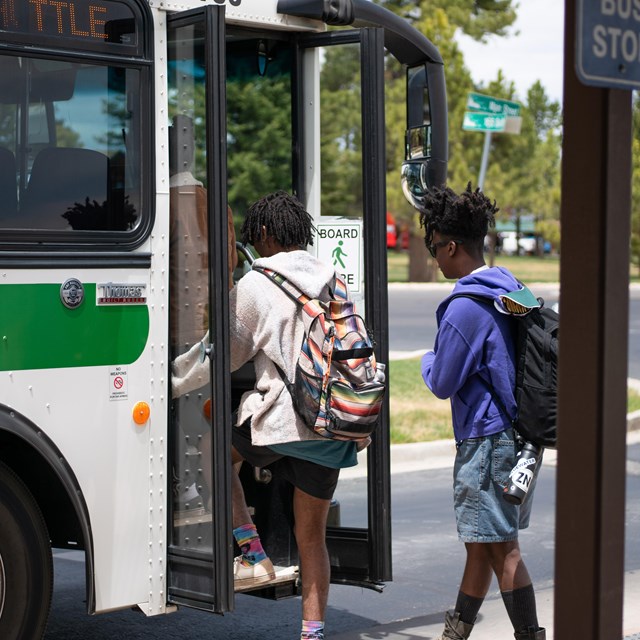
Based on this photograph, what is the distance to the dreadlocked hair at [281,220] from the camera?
4.78 m

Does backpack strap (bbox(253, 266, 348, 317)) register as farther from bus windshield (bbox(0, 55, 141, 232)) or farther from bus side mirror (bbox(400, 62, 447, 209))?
bus side mirror (bbox(400, 62, 447, 209))

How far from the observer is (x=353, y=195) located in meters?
40.9

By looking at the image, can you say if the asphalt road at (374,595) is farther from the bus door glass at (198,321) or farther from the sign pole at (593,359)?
the sign pole at (593,359)

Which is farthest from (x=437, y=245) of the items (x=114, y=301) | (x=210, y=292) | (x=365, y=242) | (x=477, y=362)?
(x=114, y=301)

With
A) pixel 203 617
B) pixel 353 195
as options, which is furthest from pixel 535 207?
pixel 203 617

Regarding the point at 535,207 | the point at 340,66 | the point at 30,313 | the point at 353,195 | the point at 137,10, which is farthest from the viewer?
the point at 535,207

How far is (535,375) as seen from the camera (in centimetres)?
445

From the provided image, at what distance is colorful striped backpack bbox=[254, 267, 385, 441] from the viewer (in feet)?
14.8

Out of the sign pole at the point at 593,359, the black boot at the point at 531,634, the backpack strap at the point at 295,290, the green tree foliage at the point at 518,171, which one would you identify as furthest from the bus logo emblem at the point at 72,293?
the green tree foliage at the point at 518,171

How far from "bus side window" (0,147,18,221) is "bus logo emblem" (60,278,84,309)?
12.2 inches

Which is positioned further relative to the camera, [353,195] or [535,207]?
[535,207]

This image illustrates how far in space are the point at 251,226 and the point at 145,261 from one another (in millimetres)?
521

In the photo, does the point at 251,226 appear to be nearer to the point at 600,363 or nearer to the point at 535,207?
the point at 600,363

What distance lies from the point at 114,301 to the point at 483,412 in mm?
1451
